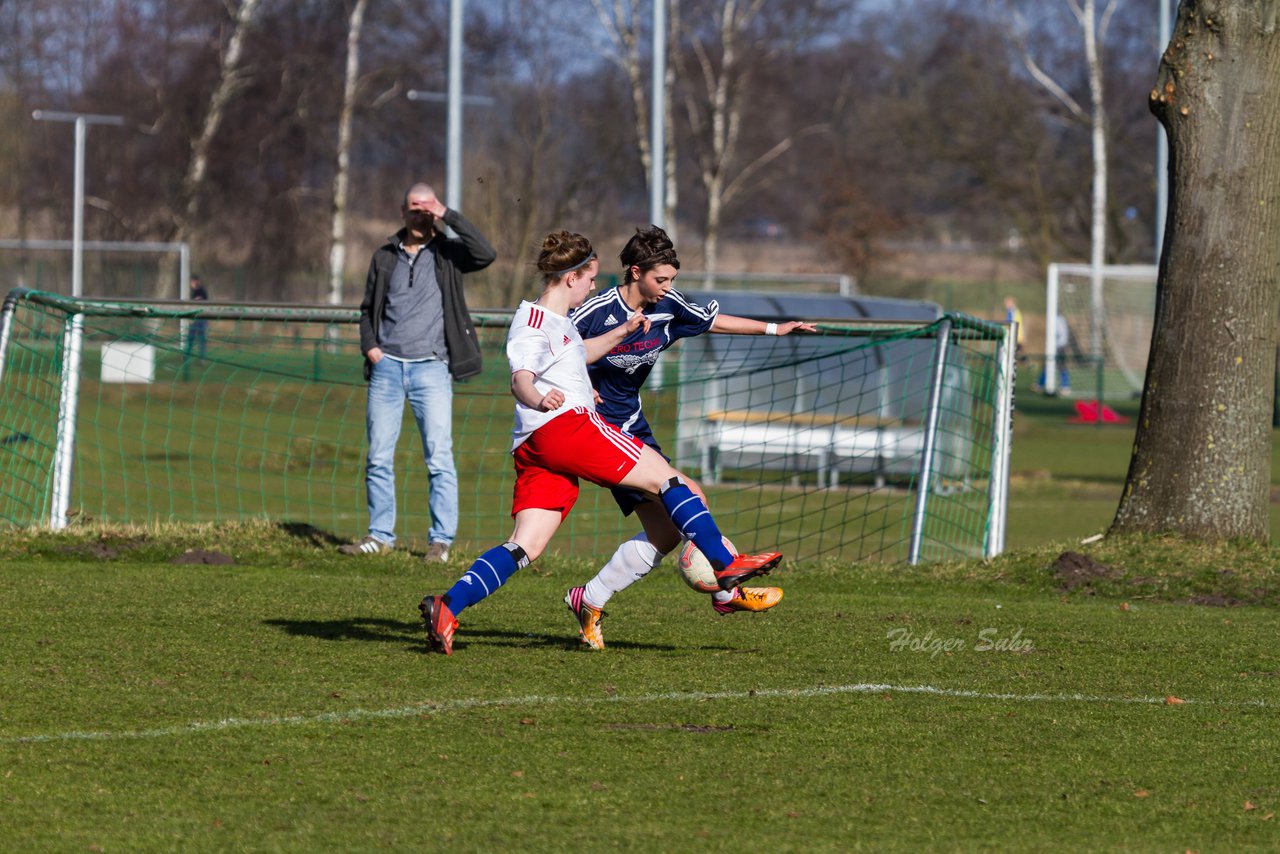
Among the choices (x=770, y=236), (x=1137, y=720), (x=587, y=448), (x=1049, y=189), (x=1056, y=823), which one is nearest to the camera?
(x=1056, y=823)

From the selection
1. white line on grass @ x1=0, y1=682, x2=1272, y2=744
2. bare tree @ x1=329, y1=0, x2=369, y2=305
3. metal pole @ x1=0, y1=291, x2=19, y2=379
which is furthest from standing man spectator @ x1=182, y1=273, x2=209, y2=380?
bare tree @ x1=329, y1=0, x2=369, y2=305

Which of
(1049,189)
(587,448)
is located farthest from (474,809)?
→ (1049,189)

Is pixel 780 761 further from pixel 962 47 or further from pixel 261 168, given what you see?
pixel 962 47

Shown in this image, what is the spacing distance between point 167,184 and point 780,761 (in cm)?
4605

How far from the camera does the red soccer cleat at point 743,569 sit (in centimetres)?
633

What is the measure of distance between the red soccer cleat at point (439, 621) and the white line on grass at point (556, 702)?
0.68 meters

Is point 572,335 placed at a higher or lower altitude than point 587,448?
higher

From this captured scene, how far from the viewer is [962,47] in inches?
2063

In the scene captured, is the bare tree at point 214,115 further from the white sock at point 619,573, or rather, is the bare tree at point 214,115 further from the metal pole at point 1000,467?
the white sock at point 619,573

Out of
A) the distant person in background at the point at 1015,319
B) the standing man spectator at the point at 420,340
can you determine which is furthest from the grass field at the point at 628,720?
the distant person in background at the point at 1015,319

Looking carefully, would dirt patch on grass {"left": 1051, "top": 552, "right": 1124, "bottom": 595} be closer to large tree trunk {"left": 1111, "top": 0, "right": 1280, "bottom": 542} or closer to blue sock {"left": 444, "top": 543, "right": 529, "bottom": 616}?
large tree trunk {"left": 1111, "top": 0, "right": 1280, "bottom": 542}

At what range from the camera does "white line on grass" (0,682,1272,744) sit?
205 inches

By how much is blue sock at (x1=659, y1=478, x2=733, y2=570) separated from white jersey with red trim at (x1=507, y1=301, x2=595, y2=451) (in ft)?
1.50

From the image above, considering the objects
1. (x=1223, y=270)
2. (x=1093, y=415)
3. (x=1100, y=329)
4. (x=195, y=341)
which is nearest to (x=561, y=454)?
(x=1223, y=270)
